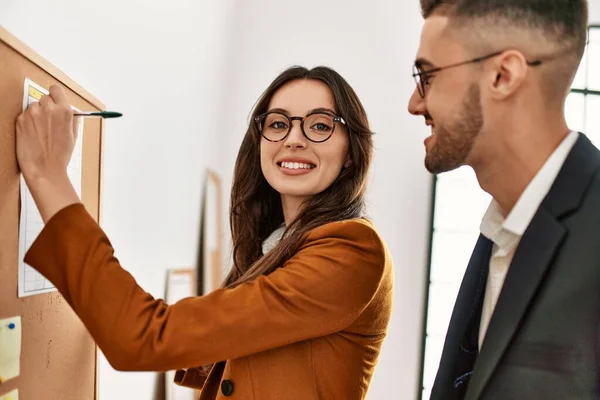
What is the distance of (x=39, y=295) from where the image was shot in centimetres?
137

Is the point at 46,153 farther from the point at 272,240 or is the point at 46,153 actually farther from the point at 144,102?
the point at 144,102

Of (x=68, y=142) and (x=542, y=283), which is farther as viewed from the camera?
(x=68, y=142)

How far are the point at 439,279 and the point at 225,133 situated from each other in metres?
1.78

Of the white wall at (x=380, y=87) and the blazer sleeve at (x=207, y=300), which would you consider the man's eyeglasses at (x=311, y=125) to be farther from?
the white wall at (x=380, y=87)

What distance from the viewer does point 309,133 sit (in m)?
1.71

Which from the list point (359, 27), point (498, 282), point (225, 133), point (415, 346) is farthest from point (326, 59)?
point (498, 282)

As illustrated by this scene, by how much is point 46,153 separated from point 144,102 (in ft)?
3.93

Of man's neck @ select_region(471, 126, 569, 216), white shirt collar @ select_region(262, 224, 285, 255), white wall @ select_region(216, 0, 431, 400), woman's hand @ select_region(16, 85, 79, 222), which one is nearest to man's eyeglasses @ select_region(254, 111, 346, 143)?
white shirt collar @ select_region(262, 224, 285, 255)

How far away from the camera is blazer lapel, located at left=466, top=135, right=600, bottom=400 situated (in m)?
1.14

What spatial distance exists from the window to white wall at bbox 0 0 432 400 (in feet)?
0.32

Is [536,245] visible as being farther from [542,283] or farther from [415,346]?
[415,346]

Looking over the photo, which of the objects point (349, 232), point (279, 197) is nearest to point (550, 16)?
point (349, 232)

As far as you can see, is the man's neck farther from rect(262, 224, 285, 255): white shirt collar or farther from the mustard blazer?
rect(262, 224, 285, 255): white shirt collar

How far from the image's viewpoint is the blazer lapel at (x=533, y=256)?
114 centimetres
